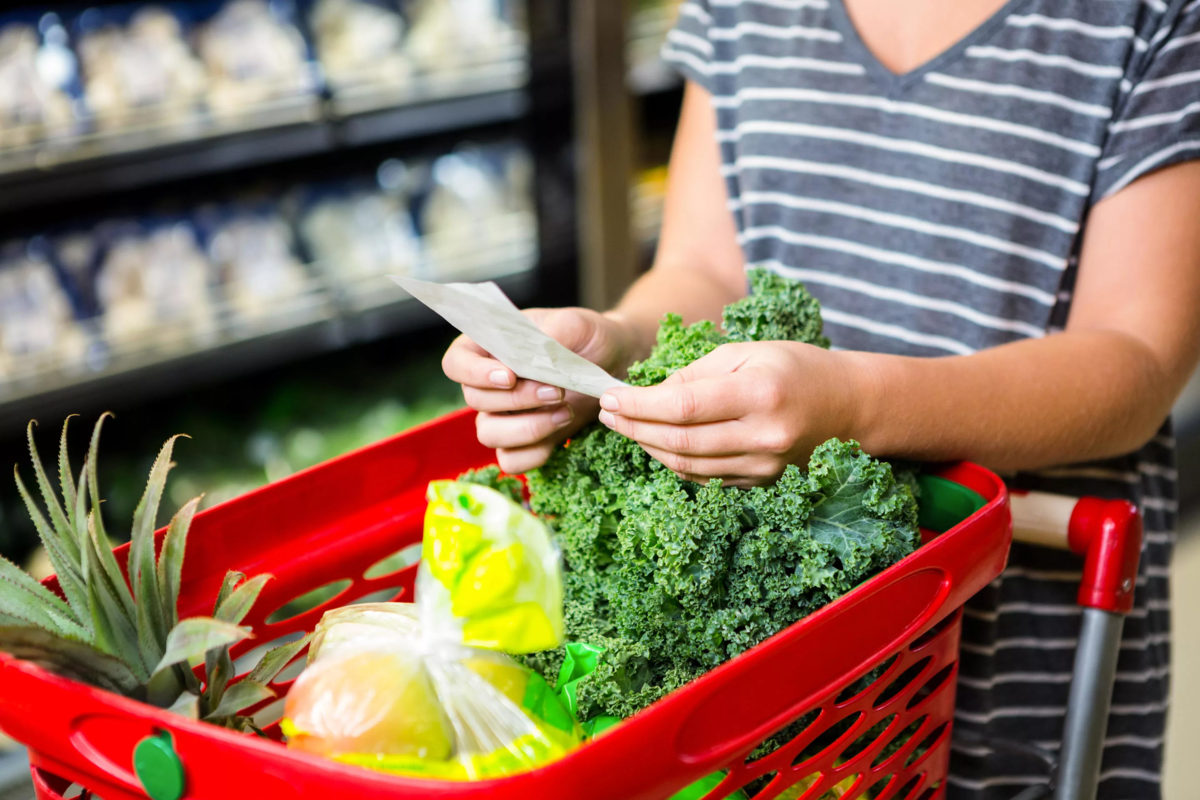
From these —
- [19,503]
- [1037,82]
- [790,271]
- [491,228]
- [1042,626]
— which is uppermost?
[1037,82]

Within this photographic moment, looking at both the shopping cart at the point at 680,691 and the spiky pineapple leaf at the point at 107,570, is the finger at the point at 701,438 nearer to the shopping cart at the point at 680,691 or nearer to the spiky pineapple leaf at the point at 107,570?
the shopping cart at the point at 680,691

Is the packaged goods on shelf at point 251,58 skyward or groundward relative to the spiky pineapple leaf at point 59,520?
skyward

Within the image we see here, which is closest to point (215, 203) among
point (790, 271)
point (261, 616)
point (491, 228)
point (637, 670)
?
point (491, 228)

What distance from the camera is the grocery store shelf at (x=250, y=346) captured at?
193cm

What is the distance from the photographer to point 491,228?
2574mm

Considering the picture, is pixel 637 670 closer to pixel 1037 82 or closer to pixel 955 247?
pixel 955 247

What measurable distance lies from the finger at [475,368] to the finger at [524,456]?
0.07 metres

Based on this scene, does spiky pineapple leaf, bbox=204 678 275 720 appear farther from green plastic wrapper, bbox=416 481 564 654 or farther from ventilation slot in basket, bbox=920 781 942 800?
ventilation slot in basket, bbox=920 781 942 800

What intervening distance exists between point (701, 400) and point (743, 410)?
31mm

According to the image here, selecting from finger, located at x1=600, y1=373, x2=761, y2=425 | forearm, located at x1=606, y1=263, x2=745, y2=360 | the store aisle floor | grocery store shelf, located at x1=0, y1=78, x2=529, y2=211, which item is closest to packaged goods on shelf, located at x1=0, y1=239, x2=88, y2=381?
grocery store shelf, located at x1=0, y1=78, x2=529, y2=211

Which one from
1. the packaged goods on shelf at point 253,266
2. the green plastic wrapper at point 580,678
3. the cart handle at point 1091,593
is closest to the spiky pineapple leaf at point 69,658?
the green plastic wrapper at point 580,678

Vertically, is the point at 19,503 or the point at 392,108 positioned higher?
the point at 392,108

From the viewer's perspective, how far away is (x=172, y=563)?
0.67 m

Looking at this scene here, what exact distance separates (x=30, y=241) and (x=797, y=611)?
193 cm
